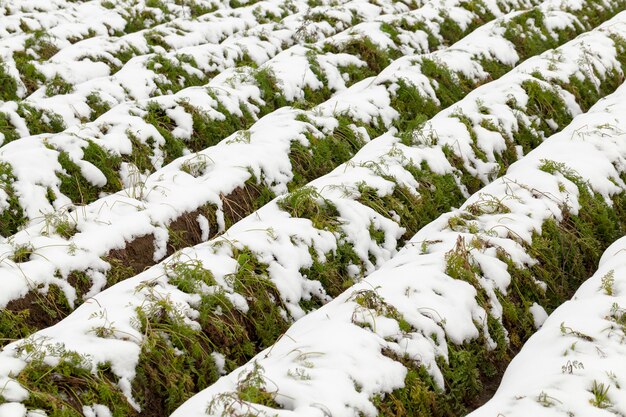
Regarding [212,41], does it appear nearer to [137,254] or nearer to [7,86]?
[7,86]

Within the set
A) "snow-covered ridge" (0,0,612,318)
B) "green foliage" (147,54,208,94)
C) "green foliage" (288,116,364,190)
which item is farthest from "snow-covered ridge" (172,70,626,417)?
"green foliage" (147,54,208,94)

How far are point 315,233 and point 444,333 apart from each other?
1.51m

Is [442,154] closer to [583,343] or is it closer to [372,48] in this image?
[583,343]

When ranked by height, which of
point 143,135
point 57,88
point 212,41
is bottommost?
point 143,135

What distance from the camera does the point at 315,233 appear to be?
5.70m

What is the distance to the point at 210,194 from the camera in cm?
630

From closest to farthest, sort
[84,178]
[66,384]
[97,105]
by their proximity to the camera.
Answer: [66,384], [84,178], [97,105]

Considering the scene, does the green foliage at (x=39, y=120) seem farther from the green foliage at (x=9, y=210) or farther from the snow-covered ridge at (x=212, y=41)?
the green foliage at (x=9, y=210)

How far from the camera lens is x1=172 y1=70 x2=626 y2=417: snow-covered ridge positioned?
12.8 feet

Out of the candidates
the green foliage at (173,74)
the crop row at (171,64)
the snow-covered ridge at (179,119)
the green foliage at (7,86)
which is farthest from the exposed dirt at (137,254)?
the green foliage at (7,86)

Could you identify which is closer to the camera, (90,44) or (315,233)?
(315,233)

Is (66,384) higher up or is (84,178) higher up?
(84,178)

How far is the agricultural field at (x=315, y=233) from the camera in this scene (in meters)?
4.14

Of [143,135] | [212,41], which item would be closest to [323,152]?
[143,135]
